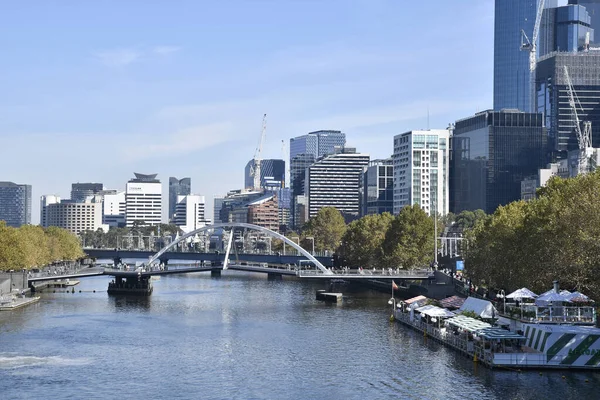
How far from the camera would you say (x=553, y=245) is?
86938 mm

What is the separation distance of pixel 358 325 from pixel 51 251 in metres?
104

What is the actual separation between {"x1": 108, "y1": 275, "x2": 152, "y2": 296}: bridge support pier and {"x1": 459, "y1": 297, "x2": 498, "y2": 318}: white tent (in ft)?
239

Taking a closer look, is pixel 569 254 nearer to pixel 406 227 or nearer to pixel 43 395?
pixel 43 395

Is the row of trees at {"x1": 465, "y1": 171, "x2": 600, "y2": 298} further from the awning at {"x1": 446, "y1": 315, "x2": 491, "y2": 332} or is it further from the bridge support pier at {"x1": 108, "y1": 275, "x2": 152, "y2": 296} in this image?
the bridge support pier at {"x1": 108, "y1": 275, "x2": 152, "y2": 296}

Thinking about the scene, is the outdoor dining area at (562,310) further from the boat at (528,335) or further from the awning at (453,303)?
the awning at (453,303)

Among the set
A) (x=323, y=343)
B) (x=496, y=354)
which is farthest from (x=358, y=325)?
(x=496, y=354)

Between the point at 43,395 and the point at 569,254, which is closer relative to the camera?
the point at 43,395

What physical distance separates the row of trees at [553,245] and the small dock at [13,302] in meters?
58.8

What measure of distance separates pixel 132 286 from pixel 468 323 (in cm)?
8216

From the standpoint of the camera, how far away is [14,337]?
91.2 m

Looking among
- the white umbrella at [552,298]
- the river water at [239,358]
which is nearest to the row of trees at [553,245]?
the white umbrella at [552,298]

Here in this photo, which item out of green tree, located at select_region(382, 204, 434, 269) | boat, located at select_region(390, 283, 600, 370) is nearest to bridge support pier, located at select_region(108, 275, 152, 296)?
green tree, located at select_region(382, 204, 434, 269)

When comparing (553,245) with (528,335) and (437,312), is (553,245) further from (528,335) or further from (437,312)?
(437,312)

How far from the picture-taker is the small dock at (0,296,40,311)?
11829 cm
